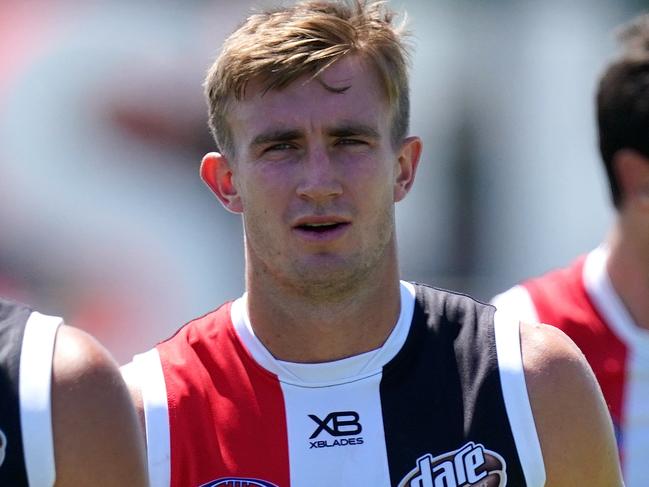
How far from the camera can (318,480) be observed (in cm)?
284

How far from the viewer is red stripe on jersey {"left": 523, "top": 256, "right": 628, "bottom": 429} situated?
11.7 feet

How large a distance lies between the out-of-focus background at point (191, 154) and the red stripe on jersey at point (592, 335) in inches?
116

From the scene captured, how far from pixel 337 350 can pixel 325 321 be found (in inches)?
2.8

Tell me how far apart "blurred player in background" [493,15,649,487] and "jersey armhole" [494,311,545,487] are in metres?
0.66

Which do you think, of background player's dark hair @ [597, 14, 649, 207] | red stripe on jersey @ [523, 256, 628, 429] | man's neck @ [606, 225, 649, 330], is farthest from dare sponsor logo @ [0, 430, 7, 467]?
background player's dark hair @ [597, 14, 649, 207]

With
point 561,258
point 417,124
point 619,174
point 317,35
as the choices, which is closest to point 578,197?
point 561,258

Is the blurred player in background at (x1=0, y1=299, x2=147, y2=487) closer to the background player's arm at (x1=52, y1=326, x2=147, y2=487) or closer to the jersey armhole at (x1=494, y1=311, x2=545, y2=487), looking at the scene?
the background player's arm at (x1=52, y1=326, x2=147, y2=487)

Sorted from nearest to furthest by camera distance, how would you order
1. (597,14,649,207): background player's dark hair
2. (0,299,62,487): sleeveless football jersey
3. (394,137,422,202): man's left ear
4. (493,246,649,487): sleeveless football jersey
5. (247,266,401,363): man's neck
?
(0,299,62,487): sleeveless football jersey → (247,266,401,363): man's neck → (394,137,422,202): man's left ear → (493,246,649,487): sleeveless football jersey → (597,14,649,207): background player's dark hair

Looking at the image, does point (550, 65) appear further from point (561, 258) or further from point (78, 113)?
point (78, 113)

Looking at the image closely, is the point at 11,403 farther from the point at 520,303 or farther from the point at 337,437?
the point at 520,303

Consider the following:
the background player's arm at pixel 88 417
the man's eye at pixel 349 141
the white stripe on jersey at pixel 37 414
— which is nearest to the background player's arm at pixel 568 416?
the man's eye at pixel 349 141

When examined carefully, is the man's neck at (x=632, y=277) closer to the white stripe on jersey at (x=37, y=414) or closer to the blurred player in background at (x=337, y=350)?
the blurred player in background at (x=337, y=350)

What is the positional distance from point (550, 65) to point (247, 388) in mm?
4148

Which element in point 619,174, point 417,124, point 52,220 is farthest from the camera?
point 417,124
